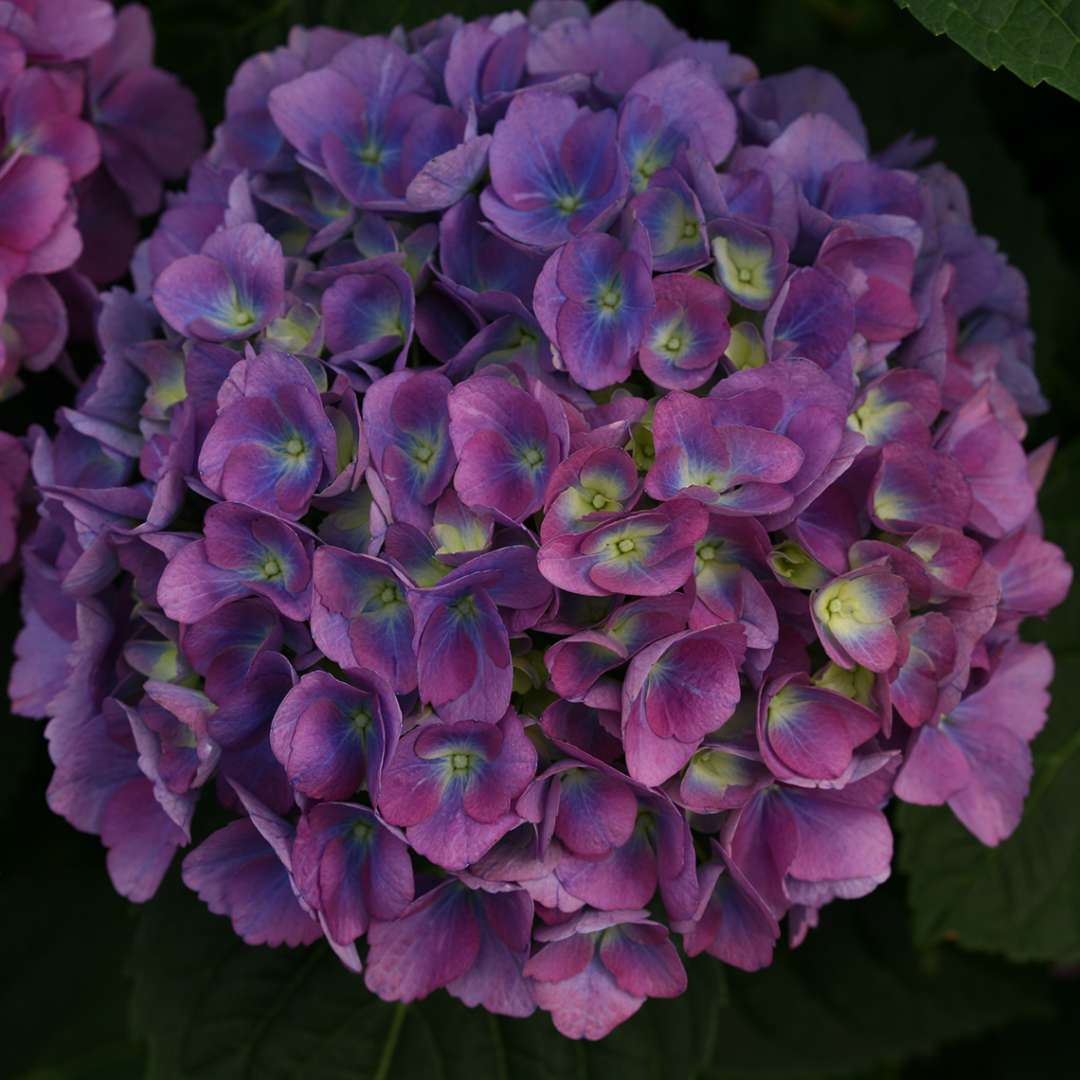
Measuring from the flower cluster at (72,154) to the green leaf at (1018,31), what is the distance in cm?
62

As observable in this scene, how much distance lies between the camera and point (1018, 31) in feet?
2.93

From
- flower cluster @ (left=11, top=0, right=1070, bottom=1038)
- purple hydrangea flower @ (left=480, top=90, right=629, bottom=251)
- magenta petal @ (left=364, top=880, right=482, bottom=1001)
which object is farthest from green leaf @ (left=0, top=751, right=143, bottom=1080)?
purple hydrangea flower @ (left=480, top=90, right=629, bottom=251)

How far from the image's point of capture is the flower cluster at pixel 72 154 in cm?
105

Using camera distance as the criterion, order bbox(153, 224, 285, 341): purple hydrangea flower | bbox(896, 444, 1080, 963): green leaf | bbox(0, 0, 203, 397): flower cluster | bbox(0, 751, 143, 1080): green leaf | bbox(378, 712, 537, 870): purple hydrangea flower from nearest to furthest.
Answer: bbox(378, 712, 537, 870): purple hydrangea flower → bbox(153, 224, 285, 341): purple hydrangea flower → bbox(0, 0, 203, 397): flower cluster → bbox(896, 444, 1080, 963): green leaf → bbox(0, 751, 143, 1080): green leaf

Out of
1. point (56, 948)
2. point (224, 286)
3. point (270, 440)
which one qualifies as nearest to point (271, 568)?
point (270, 440)

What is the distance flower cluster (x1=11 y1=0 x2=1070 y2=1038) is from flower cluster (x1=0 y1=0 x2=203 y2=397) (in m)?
0.09

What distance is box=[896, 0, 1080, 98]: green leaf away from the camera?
2.89 feet

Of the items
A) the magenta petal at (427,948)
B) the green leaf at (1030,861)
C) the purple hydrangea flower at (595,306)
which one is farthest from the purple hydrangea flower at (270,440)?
the green leaf at (1030,861)

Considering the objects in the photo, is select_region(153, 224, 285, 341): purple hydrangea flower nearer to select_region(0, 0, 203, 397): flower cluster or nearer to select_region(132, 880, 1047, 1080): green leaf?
select_region(0, 0, 203, 397): flower cluster

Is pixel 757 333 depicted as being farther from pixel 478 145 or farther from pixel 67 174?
pixel 67 174

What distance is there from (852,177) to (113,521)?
1.83ft

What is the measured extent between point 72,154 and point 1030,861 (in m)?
0.99

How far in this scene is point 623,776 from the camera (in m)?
0.84

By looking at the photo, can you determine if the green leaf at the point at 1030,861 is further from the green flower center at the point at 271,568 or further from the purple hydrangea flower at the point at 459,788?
the green flower center at the point at 271,568
